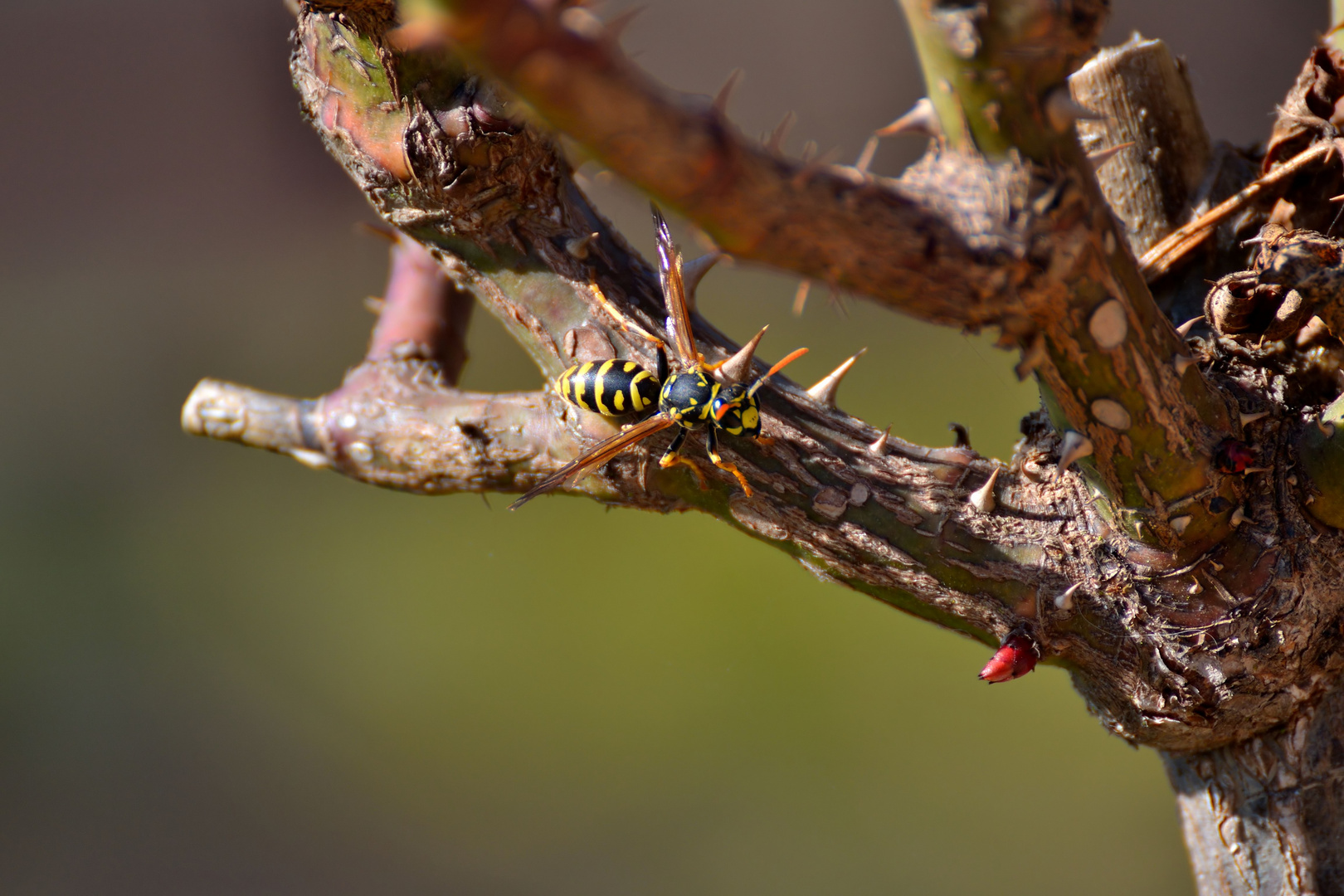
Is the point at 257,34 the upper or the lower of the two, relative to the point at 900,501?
upper

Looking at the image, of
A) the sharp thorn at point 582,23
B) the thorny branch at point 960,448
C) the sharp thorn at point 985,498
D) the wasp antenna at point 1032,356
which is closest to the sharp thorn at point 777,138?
the thorny branch at point 960,448

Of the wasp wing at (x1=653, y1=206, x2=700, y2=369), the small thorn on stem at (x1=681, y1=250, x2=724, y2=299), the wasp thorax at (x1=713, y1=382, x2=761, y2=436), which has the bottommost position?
the wasp thorax at (x1=713, y1=382, x2=761, y2=436)

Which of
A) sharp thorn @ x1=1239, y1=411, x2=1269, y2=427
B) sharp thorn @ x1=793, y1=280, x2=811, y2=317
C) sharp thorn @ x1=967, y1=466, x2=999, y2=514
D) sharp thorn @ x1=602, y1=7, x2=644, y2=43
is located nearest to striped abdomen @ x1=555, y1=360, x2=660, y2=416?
sharp thorn @ x1=793, y1=280, x2=811, y2=317

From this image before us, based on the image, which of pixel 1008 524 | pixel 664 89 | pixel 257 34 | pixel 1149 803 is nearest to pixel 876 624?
pixel 1149 803

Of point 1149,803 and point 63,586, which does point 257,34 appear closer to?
point 63,586

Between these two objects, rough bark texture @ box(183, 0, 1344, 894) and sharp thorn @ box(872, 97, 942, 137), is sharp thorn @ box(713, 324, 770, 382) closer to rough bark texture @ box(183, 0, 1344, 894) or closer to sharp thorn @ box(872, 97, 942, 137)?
rough bark texture @ box(183, 0, 1344, 894)

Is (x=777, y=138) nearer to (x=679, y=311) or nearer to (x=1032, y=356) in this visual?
(x=1032, y=356)

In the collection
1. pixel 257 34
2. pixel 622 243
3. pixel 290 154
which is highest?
pixel 257 34
